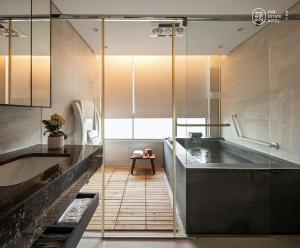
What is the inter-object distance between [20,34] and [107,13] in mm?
1114

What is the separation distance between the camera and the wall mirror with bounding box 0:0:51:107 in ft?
4.80

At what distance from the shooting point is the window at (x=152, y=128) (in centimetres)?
489

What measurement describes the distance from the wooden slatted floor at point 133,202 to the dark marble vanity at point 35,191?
49cm

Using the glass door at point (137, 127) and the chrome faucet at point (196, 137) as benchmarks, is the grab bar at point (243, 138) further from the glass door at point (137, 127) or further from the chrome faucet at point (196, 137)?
the glass door at point (137, 127)

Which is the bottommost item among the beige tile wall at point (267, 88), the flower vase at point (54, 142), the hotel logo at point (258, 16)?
the flower vase at point (54, 142)

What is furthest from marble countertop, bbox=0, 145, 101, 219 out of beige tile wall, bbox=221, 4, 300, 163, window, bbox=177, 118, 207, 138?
beige tile wall, bbox=221, 4, 300, 163

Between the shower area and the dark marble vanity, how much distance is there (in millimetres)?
621

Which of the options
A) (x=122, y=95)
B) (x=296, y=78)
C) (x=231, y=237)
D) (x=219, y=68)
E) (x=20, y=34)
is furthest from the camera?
(x=122, y=95)

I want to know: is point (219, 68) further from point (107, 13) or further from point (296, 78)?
point (107, 13)

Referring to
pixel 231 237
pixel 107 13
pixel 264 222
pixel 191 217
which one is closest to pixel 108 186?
pixel 191 217

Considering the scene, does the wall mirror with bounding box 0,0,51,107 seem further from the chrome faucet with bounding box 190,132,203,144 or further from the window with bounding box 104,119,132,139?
the window with bounding box 104,119,132,139

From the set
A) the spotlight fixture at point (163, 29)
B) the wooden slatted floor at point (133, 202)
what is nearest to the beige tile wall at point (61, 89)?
the wooden slatted floor at point (133, 202)

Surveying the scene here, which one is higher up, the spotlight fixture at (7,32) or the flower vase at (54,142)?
the spotlight fixture at (7,32)

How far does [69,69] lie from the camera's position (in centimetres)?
268
